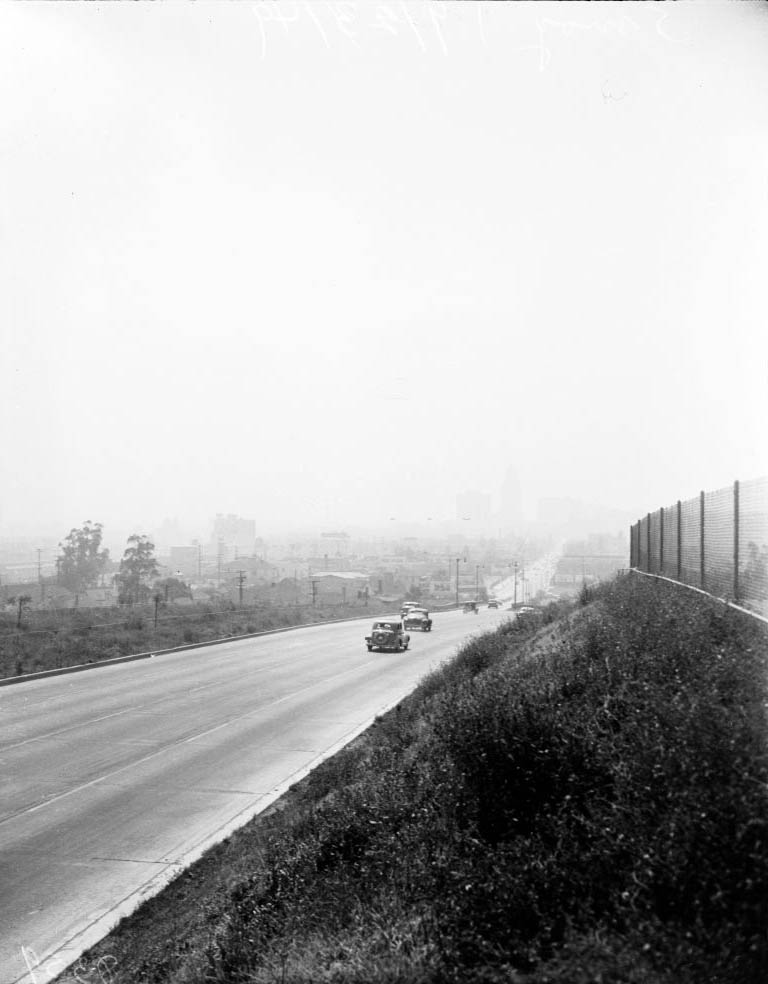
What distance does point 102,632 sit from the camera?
115 ft

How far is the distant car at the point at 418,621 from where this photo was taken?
49.1 m

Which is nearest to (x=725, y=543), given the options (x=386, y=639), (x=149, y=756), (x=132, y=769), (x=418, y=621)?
(x=132, y=769)

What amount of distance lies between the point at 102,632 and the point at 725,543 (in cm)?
2951

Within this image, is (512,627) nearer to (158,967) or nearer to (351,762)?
(351,762)

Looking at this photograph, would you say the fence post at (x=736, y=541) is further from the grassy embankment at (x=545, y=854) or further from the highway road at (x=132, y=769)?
the highway road at (x=132, y=769)

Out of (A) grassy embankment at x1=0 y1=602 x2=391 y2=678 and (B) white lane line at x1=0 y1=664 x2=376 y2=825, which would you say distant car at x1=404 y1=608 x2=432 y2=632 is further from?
(B) white lane line at x1=0 y1=664 x2=376 y2=825

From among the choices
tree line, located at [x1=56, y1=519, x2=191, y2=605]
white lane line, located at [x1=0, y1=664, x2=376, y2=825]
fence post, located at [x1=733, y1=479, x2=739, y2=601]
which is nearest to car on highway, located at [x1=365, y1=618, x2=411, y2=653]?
white lane line, located at [x1=0, y1=664, x2=376, y2=825]

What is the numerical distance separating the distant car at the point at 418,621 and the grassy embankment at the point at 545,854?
137 ft

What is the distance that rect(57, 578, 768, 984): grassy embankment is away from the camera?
348 centimetres

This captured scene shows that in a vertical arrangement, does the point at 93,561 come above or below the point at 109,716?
below

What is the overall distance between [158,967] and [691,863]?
12.2 ft

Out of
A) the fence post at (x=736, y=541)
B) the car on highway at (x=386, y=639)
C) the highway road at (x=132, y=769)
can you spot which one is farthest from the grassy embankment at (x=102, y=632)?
the fence post at (x=736, y=541)

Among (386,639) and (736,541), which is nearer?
(736,541)

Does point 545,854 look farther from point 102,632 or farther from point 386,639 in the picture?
point 102,632
